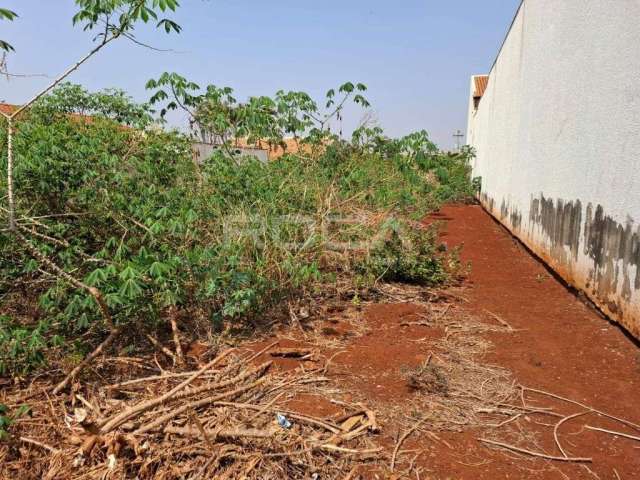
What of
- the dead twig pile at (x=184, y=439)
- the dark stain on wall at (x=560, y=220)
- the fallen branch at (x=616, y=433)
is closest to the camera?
the dead twig pile at (x=184, y=439)

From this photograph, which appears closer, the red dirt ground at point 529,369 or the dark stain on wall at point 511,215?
the red dirt ground at point 529,369

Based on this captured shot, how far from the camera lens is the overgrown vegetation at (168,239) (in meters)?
2.67

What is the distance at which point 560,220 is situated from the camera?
179 inches

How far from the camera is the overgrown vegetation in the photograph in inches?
105

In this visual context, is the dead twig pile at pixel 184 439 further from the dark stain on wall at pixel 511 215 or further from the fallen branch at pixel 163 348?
the dark stain on wall at pixel 511 215

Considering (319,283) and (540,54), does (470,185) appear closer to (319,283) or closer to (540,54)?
(540,54)

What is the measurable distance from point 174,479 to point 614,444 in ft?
6.44

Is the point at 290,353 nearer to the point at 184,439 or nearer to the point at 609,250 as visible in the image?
the point at 184,439

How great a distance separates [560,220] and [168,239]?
12.6 ft

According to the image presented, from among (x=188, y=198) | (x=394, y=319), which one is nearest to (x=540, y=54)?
(x=394, y=319)

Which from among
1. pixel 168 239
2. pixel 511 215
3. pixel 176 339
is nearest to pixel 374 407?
pixel 176 339

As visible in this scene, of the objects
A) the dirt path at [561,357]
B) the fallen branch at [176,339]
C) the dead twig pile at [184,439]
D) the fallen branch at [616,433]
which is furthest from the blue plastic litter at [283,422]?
the fallen branch at [616,433]

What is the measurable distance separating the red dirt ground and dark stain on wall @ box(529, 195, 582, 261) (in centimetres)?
44

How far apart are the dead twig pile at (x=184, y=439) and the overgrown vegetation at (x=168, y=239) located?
46 cm
